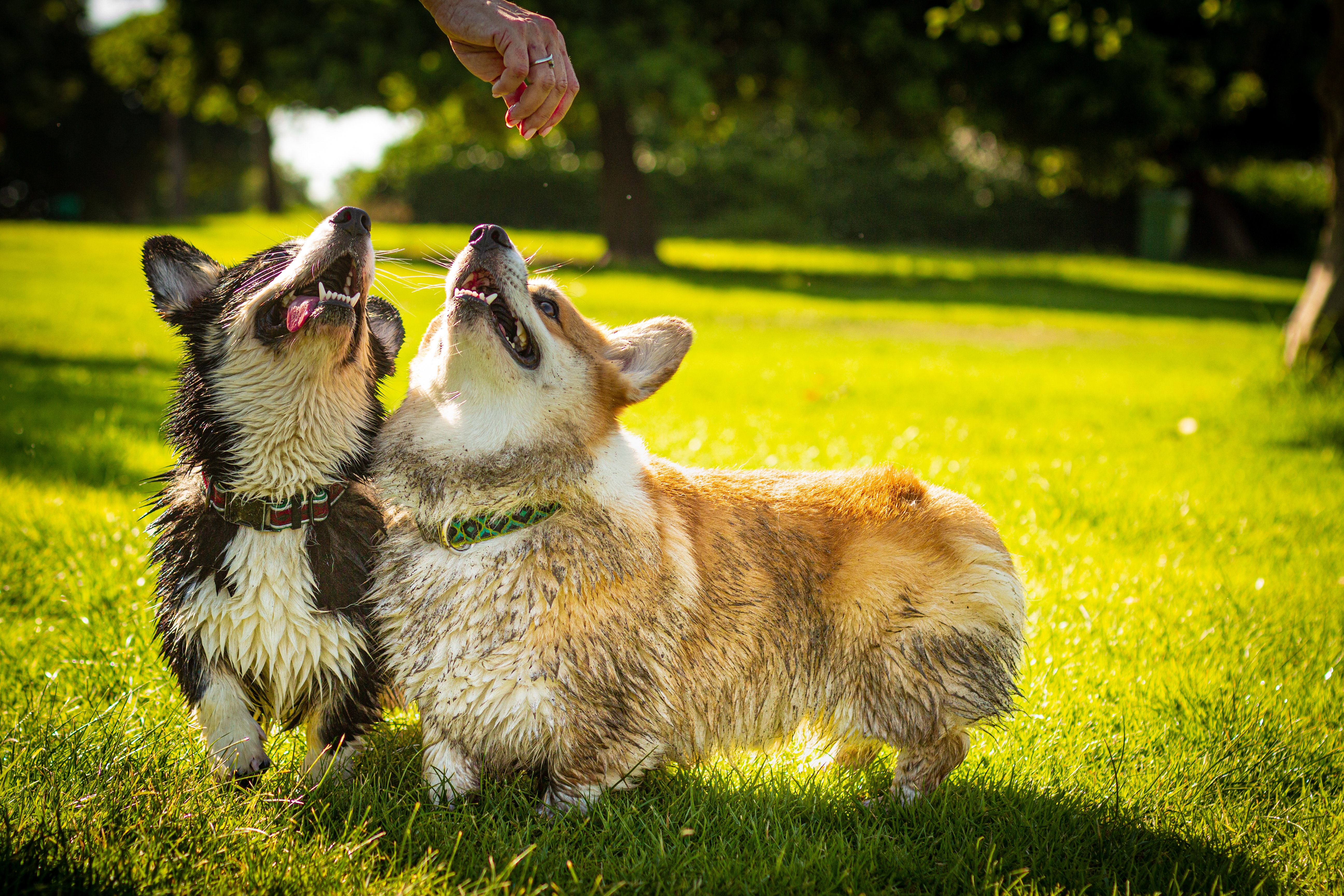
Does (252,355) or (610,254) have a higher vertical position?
(252,355)

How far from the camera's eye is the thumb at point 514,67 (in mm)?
2703

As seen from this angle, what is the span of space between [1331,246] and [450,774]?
900 cm

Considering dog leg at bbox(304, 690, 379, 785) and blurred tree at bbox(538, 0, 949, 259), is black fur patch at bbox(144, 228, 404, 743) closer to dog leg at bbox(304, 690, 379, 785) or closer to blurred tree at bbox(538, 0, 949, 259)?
dog leg at bbox(304, 690, 379, 785)

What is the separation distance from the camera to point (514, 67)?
2.70 m

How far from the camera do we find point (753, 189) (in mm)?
31844

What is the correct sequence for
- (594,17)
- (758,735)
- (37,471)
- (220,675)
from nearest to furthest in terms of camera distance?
(220,675) < (758,735) < (37,471) < (594,17)

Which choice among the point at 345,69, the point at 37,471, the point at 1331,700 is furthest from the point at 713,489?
the point at 345,69

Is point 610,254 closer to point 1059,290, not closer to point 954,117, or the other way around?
point 954,117

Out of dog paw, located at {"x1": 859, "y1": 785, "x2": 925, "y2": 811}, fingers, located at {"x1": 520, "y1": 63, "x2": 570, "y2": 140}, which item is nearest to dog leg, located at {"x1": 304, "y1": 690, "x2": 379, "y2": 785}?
dog paw, located at {"x1": 859, "y1": 785, "x2": 925, "y2": 811}

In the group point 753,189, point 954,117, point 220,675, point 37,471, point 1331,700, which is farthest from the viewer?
→ point 753,189

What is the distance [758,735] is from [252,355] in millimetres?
1754

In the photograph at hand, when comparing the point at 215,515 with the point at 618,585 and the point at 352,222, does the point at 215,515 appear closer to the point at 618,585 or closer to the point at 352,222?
the point at 352,222

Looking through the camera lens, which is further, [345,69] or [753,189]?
[753,189]

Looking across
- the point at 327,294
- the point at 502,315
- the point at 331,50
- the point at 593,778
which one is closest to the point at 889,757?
the point at 593,778
